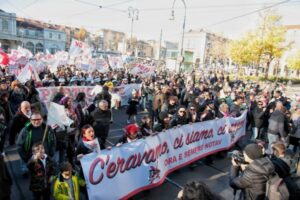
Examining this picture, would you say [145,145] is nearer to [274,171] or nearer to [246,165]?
[246,165]

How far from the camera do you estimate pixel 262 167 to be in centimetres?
329

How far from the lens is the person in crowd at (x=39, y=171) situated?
4148 mm

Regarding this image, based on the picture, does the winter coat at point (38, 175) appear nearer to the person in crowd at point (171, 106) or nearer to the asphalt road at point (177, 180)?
the asphalt road at point (177, 180)

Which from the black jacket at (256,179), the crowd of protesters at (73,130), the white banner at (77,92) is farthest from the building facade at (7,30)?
the black jacket at (256,179)

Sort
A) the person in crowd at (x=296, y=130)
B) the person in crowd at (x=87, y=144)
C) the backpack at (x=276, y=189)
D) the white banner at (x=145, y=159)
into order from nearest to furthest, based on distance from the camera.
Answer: the backpack at (x=276, y=189) < the white banner at (x=145, y=159) < the person in crowd at (x=87, y=144) < the person in crowd at (x=296, y=130)

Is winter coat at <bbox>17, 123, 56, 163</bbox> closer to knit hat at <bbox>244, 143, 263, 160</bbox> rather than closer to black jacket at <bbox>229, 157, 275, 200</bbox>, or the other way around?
black jacket at <bbox>229, 157, 275, 200</bbox>

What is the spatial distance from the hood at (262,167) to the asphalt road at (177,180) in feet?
7.27

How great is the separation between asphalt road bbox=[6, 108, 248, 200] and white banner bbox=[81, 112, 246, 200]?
1.01 feet

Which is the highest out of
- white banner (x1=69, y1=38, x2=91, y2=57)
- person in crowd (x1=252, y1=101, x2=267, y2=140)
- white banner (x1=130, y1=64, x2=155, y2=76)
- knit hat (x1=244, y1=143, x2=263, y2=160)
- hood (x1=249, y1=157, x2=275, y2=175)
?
white banner (x1=69, y1=38, x2=91, y2=57)

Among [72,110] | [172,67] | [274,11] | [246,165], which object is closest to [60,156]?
[72,110]

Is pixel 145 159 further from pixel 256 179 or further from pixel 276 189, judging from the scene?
pixel 276 189

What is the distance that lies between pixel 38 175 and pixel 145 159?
181 centimetres

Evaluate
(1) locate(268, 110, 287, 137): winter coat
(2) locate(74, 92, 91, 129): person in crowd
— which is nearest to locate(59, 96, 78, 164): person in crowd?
(2) locate(74, 92, 91, 129): person in crowd

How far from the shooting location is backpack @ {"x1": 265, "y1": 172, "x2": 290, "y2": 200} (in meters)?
3.16
